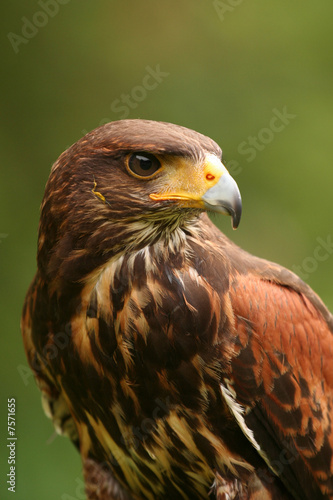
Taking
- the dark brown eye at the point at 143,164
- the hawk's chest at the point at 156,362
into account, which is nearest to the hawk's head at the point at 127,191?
the dark brown eye at the point at 143,164

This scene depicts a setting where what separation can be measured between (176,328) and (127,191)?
64 centimetres

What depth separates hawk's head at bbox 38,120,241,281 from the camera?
3.07 meters

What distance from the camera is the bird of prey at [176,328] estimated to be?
315 centimetres

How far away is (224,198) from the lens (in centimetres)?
304

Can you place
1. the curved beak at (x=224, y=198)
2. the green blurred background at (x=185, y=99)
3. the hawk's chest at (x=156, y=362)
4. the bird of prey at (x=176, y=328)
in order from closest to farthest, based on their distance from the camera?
1. the curved beak at (x=224, y=198)
2. the bird of prey at (x=176, y=328)
3. the hawk's chest at (x=156, y=362)
4. the green blurred background at (x=185, y=99)

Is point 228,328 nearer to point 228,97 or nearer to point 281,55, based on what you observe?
point 228,97

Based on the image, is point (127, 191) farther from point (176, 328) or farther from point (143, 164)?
point (176, 328)

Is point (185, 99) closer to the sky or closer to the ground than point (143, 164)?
closer to the sky

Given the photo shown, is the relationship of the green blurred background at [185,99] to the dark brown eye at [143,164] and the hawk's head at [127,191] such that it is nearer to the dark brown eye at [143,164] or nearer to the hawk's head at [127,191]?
the hawk's head at [127,191]

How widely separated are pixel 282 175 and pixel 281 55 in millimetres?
1288

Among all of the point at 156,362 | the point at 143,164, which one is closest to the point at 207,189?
the point at 143,164

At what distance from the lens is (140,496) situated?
389 centimetres

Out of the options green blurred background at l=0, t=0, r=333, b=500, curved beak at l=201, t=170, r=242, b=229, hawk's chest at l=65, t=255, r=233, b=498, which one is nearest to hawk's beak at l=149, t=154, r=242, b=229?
curved beak at l=201, t=170, r=242, b=229

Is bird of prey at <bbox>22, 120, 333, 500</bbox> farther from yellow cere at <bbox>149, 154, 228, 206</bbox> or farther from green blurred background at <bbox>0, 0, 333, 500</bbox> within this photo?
green blurred background at <bbox>0, 0, 333, 500</bbox>
